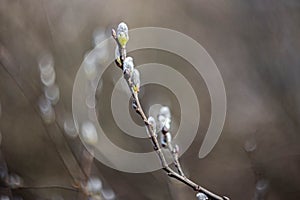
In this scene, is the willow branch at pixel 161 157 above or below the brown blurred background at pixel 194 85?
below

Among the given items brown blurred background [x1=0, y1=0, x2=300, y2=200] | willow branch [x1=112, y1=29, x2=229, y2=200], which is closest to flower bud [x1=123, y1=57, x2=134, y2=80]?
willow branch [x1=112, y1=29, x2=229, y2=200]

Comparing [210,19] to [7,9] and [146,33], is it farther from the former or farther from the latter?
[7,9]

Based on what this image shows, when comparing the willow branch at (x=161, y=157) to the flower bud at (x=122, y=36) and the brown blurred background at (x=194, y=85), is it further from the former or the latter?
the brown blurred background at (x=194, y=85)

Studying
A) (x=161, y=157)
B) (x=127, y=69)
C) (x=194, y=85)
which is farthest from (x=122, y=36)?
(x=194, y=85)

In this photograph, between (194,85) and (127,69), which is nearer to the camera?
(127,69)

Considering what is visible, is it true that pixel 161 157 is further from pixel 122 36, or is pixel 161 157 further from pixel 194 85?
pixel 194 85

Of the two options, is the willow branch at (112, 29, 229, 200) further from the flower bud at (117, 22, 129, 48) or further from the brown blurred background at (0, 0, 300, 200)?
the brown blurred background at (0, 0, 300, 200)

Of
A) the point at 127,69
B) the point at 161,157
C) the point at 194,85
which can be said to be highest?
the point at 194,85

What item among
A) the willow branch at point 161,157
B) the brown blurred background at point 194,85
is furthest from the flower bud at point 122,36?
the brown blurred background at point 194,85

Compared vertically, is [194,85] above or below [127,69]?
above

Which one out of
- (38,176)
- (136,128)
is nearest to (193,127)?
(136,128)
